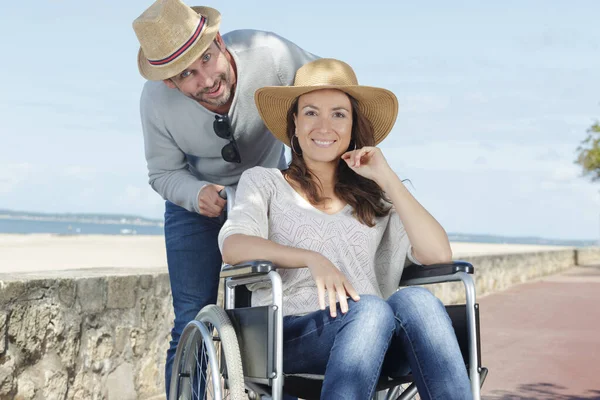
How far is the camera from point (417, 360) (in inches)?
107

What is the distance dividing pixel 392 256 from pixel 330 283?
0.52 meters

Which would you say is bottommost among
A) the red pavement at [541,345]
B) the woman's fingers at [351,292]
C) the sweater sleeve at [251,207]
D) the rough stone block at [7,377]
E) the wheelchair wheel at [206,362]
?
the red pavement at [541,345]

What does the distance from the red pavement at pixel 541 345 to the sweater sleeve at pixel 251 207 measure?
2710 millimetres

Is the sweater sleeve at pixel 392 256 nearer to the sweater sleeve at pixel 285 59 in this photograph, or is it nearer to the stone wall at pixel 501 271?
the sweater sleeve at pixel 285 59

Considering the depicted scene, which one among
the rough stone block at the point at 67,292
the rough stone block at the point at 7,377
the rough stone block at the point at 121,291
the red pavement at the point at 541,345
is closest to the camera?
the rough stone block at the point at 7,377

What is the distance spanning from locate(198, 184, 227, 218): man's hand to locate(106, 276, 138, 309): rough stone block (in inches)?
42.1

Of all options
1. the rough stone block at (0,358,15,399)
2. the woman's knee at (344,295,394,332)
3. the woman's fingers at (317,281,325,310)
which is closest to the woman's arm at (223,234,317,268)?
the woman's fingers at (317,281,325,310)

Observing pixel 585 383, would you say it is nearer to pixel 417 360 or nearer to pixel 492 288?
pixel 417 360

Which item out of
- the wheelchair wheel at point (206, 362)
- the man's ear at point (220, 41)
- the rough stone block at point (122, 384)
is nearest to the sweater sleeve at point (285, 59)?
the man's ear at point (220, 41)

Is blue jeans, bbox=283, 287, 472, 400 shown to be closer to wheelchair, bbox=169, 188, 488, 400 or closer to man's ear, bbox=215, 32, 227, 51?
wheelchair, bbox=169, 188, 488, 400

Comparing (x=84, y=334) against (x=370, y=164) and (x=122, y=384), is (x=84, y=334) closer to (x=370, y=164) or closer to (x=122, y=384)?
(x=122, y=384)

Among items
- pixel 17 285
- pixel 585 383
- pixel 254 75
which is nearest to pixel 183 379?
pixel 17 285

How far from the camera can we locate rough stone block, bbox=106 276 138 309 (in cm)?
439

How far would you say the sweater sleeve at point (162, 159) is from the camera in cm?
362
